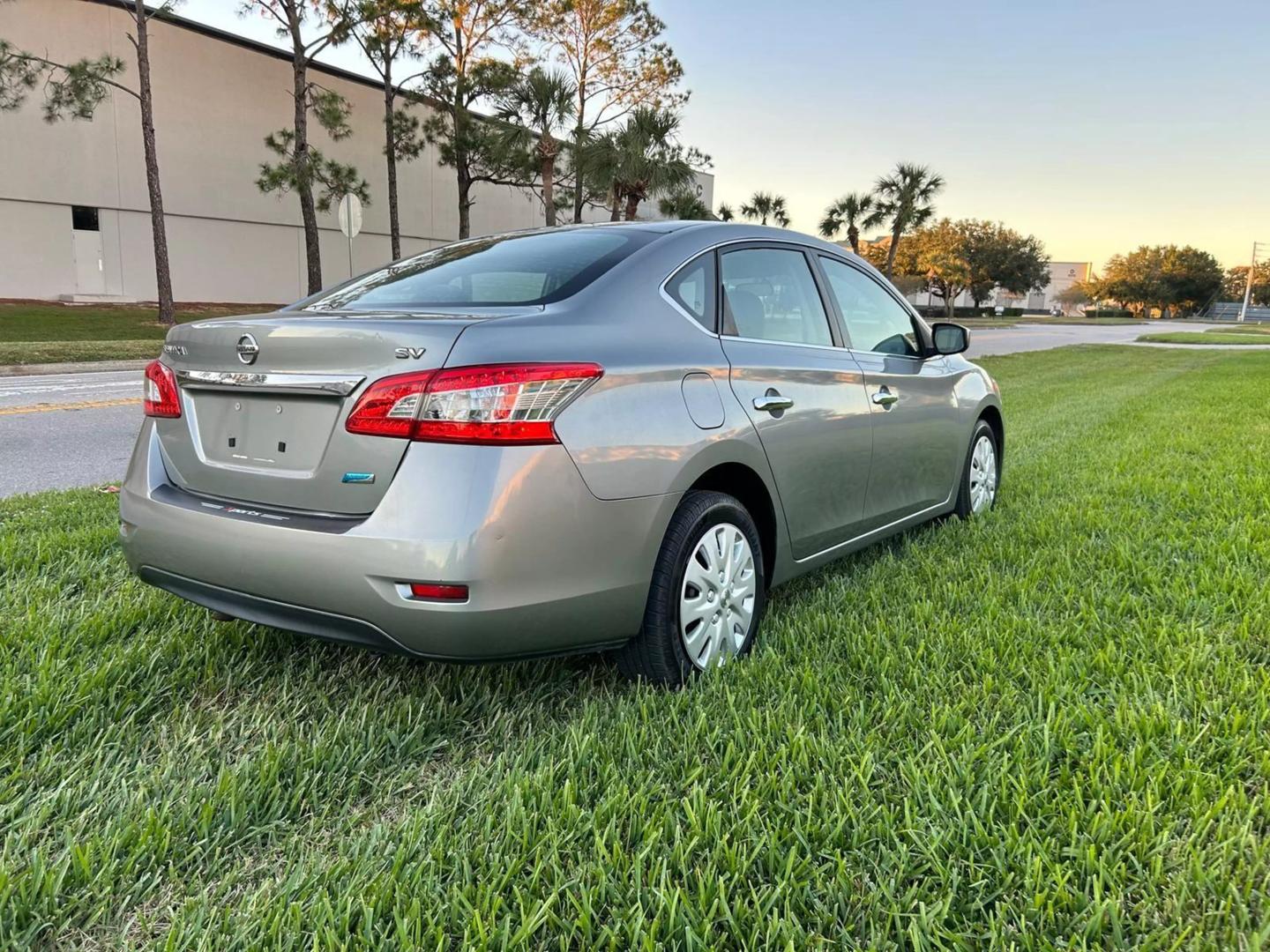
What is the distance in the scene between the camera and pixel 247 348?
8.14 ft

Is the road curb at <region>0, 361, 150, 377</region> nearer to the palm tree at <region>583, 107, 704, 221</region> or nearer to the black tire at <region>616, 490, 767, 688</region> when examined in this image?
the black tire at <region>616, 490, 767, 688</region>

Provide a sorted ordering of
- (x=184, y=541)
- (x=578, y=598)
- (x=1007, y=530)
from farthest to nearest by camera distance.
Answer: (x=1007, y=530), (x=184, y=541), (x=578, y=598)

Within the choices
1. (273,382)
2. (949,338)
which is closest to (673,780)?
(273,382)

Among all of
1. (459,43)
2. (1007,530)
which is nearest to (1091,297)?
(459,43)

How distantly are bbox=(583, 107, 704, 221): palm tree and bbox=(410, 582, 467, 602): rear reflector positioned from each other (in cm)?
2837

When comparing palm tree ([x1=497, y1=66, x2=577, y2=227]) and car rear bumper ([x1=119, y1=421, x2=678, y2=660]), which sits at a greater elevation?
palm tree ([x1=497, y1=66, x2=577, y2=227])

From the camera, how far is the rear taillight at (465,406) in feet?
7.16

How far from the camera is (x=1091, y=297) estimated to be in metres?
116

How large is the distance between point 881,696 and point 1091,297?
430ft

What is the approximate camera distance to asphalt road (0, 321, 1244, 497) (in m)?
6.04

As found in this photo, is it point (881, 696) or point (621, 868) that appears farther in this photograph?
point (881, 696)

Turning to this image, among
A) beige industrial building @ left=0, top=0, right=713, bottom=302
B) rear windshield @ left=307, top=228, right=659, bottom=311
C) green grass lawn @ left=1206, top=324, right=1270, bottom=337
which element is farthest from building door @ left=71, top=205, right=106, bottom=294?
green grass lawn @ left=1206, top=324, right=1270, bottom=337

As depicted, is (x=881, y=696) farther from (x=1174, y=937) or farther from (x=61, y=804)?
(x=61, y=804)

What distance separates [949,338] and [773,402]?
1875mm
